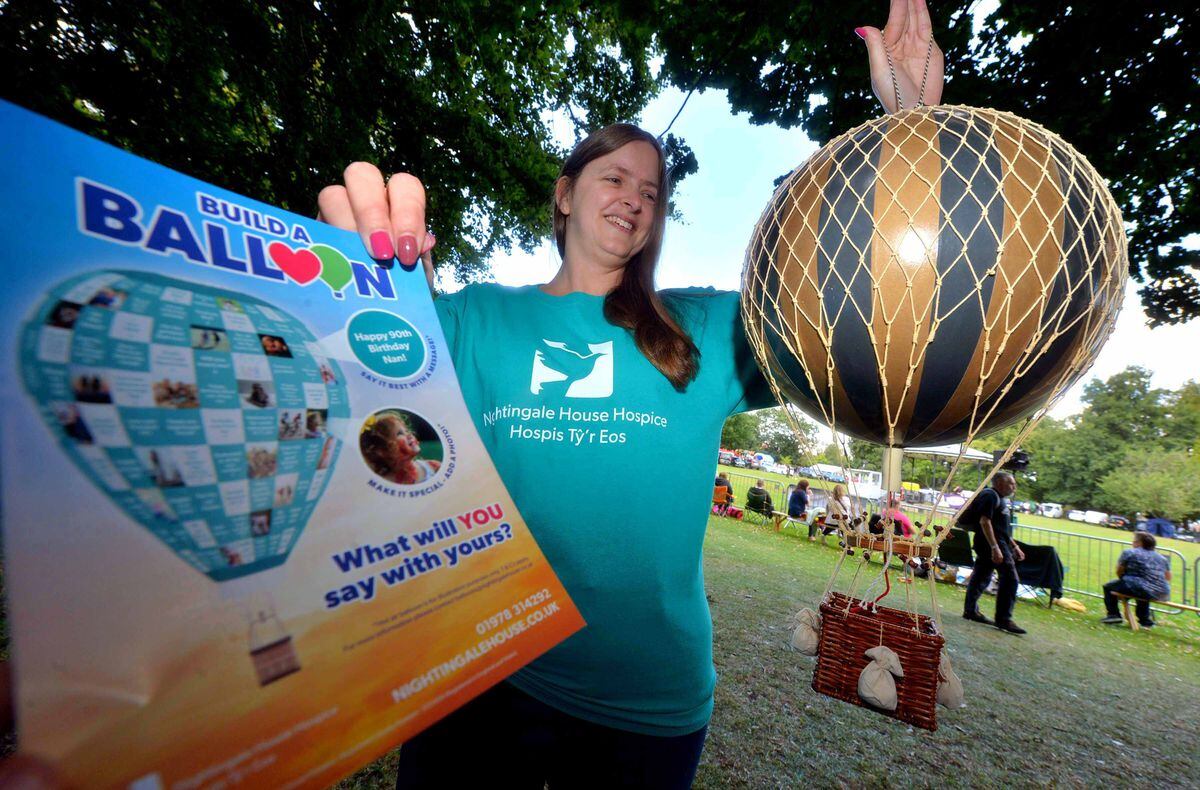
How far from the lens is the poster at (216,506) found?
45 centimetres

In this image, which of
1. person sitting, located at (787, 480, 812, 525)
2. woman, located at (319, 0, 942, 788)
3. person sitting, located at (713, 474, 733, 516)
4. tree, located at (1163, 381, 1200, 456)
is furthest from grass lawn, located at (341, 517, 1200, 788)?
tree, located at (1163, 381, 1200, 456)

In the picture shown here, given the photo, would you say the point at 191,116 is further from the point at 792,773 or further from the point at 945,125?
the point at 792,773

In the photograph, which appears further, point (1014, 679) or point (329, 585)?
point (1014, 679)

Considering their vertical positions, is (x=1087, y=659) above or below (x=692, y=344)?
below

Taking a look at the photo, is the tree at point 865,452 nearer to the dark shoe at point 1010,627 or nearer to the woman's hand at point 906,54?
the woman's hand at point 906,54

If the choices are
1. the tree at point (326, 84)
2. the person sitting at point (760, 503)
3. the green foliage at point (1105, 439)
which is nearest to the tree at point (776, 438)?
the green foliage at point (1105, 439)

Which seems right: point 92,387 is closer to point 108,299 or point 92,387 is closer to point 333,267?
point 108,299

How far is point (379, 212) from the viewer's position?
974 millimetres

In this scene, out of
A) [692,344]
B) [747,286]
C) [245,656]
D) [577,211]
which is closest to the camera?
[245,656]

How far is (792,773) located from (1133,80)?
5161 millimetres

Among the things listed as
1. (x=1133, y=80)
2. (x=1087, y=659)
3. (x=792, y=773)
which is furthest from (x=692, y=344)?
(x=1087, y=659)

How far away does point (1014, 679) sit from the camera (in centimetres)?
494

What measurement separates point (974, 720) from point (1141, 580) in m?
7.01

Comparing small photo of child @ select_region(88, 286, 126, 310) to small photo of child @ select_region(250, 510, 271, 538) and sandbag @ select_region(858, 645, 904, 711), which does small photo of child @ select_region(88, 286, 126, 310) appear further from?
sandbag @ select_region(858, 645, 904, 711)
